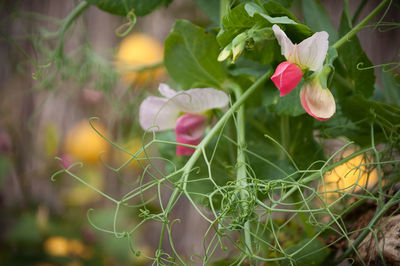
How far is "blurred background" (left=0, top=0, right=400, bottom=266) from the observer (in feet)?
2.50

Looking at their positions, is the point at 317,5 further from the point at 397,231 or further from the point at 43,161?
the point at 43,161

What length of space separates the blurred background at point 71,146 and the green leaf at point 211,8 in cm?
24

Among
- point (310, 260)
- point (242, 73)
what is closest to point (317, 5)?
point (242, 73)

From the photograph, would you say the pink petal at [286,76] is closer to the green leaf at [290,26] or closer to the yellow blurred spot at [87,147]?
the green leaf at [290,26]

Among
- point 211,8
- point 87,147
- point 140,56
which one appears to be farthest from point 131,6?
point 87,147

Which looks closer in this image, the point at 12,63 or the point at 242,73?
the point at 242,73

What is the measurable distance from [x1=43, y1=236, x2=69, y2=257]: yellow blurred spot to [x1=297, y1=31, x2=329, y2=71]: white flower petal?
0.66 meters

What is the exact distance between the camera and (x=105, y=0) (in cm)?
36


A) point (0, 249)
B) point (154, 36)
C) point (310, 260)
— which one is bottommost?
point (0, 249)

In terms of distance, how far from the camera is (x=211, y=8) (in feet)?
1.23

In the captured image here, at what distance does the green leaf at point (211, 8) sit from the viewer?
37 cm

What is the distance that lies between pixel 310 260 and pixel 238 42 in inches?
6.5

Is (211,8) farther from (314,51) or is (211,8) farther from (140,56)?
(140,56)

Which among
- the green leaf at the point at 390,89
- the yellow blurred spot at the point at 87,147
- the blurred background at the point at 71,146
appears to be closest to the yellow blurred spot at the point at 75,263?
the blurred background at the point at 71,146
